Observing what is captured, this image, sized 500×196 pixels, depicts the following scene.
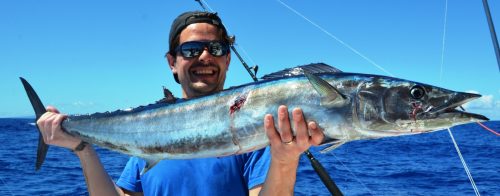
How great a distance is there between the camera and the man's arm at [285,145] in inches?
102

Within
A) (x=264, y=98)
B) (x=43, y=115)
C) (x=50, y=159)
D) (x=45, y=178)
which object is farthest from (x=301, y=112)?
(x=50, y=159)

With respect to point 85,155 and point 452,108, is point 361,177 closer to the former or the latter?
point 85,155

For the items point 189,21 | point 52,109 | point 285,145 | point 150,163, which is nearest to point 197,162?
point 150,163

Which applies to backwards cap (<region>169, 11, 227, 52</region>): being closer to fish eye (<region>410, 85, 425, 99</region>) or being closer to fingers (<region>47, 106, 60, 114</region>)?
fingers (<region>47, 106, 60, 114</region>)

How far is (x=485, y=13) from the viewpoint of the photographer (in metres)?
6.22

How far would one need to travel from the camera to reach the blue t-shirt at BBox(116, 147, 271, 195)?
3145mm

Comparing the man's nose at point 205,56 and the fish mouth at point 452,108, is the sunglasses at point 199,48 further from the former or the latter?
the fish mouth at point 452,108

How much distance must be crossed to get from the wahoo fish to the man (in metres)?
0.24

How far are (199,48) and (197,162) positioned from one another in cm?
84

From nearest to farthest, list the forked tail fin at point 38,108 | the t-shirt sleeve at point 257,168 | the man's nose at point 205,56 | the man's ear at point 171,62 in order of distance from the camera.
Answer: the t-shirt sleeve at point 257,168
the man's nose at point 205,56
the forked tail fin at point 38,108
the man's ear at point 171,62

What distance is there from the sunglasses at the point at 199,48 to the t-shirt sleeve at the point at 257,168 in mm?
816

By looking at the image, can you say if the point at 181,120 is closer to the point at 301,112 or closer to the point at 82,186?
the point at 301,112

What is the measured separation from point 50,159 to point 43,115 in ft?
58.5

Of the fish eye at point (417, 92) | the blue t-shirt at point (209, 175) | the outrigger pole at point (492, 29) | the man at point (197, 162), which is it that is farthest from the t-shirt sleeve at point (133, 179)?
the outrigger pole at point (492, 29)
